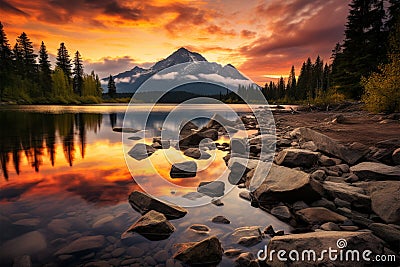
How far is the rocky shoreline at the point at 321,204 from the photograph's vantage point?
3.49 m

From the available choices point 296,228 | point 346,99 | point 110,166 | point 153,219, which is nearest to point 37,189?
point 110,166

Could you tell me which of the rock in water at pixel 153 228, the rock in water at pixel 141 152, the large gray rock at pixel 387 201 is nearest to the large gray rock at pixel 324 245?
the large gray rock at pixel 387 201

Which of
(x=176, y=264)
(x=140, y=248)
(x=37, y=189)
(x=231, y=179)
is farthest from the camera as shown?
(x=231, y=179)

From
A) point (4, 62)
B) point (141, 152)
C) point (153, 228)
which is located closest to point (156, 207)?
point (153, 228)

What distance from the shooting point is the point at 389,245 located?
379 cm

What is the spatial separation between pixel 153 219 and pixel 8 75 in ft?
243

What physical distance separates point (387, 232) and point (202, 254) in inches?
→ 132

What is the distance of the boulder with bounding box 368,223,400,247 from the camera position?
3.81 m

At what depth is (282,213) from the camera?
5.20 meters

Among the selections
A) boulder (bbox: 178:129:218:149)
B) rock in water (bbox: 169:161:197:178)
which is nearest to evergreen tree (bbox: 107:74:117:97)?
boulder (bbox: 178:129:218:149)

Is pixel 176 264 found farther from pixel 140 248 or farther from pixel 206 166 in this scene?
pixel 206 166

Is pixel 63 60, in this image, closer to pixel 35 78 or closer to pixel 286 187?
pixel 35 78

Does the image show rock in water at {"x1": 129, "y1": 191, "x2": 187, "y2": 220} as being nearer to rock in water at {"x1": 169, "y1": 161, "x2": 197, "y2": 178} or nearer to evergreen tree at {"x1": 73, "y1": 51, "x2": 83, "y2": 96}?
rock in water at {"x1": 169, "y1": 161, "x2": 197, "y2": 178}

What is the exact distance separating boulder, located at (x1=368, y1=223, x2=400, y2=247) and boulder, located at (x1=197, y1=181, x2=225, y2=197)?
3553 mm
